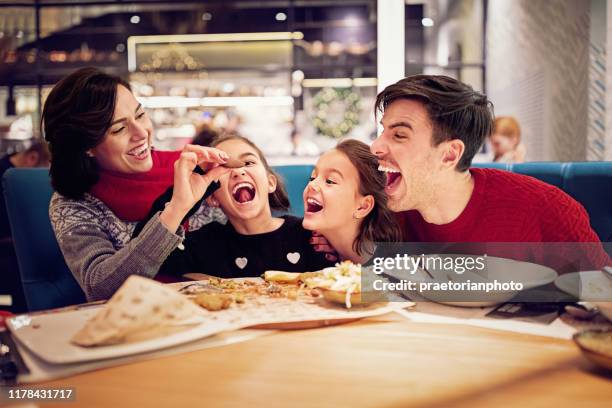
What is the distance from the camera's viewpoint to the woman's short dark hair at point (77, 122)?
1.32m

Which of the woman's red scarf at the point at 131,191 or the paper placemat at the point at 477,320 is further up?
the woman's red scarf at the point at 131,191

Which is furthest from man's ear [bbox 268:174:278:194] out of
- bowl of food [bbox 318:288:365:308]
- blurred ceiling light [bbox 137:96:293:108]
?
blurred ceiling light [bbox 137:96:293:108]

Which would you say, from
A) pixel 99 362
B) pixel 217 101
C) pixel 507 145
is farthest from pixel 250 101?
pixel 99 362

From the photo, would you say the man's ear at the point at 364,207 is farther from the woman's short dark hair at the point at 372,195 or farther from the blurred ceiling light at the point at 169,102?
the blurred ceiling light at the point at 169,102

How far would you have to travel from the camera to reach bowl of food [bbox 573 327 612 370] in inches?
27.8

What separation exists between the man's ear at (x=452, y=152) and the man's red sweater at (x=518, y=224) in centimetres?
9

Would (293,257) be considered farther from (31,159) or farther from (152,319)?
(31,159)

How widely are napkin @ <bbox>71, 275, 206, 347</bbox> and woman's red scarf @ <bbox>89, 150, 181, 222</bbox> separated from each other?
631 mm

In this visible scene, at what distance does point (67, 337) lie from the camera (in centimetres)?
82

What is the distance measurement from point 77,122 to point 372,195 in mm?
657

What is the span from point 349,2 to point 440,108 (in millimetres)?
5542

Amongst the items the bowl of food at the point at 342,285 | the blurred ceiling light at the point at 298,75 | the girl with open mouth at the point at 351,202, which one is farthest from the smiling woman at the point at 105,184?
the blurred ceiling light at the point at 298,75

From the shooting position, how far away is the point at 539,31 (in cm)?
153

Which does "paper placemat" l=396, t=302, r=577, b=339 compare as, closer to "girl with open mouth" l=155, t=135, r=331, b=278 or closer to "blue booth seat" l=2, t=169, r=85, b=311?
"girl with open mouth" l=155, t=135, r=331, b=278
